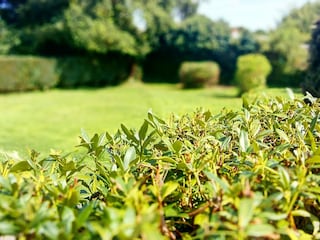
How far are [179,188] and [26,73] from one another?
59.5 ft

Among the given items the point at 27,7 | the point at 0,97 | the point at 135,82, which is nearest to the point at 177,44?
the point at 135,82

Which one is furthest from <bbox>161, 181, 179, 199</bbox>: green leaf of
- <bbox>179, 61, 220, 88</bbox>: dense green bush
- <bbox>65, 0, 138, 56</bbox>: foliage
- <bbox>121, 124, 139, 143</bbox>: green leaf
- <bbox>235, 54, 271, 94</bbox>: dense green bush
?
<bbox>65, 0, 138, 56</bbox>: foliage

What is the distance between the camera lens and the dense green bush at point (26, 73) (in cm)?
1770

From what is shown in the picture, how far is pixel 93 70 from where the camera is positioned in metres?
22.0

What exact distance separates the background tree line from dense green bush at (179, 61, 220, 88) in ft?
8.80

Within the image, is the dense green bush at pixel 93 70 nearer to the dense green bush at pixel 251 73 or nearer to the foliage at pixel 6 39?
the foliage at pixel 6 39

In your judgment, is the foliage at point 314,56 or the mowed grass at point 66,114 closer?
the mowed grass at point 66,114

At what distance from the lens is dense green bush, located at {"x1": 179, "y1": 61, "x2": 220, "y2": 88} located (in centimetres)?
1968

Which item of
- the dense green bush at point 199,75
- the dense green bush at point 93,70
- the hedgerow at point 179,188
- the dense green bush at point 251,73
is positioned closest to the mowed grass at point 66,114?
the dense green bush at point 93,70

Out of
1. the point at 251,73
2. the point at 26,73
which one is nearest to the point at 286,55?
the point at 251,73

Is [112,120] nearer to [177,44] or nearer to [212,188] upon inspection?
[212,188]

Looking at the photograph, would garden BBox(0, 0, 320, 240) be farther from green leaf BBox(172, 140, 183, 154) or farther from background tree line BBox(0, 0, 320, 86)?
background tree line BBox(0, 0, 320, 86)

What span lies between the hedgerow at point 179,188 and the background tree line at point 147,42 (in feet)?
59.3

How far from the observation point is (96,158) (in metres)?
2.09
